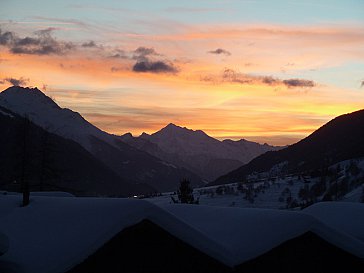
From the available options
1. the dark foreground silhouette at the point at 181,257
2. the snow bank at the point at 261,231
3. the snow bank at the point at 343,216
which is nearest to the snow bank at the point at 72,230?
the dark foreground silhouette at the point at 181,257

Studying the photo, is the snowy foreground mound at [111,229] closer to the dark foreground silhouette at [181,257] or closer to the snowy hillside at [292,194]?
the dark foreground silhouette at [181,257]

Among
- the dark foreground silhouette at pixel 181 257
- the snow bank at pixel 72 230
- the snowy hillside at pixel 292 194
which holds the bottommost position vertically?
the snowy hillside at pixel 292 194

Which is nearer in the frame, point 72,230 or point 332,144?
point 72,230

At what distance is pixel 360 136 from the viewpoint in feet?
557

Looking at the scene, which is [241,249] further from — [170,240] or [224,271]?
[170,240]

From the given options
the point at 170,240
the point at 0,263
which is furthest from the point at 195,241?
the point at 0,263

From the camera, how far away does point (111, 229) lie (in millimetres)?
9805

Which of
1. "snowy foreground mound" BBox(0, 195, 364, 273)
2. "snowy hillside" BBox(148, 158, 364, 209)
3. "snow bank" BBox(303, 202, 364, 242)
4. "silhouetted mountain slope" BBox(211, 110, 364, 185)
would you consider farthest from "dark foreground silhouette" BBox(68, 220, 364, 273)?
"silhouetted mountain slope" BBox(211, 110, 364, 185)

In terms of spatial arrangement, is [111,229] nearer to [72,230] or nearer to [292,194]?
[72,230]

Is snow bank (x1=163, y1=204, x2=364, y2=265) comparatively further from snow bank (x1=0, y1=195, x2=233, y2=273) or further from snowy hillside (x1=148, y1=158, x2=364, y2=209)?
snowy hillside (x1=148, y1=158, x2=364, y2=209)

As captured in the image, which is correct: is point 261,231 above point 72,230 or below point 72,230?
below

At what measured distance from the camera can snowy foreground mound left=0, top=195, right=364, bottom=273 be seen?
31.3 feet

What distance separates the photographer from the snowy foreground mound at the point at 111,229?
31.3 ft

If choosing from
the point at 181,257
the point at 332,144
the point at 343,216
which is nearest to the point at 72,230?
the point at 181,257
